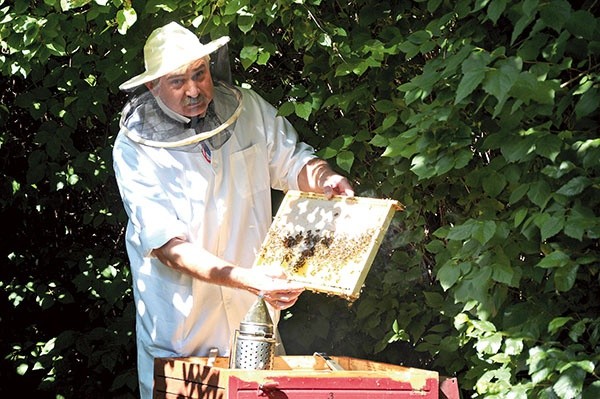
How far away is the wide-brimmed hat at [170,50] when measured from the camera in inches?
157

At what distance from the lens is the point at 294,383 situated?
10.9 feet

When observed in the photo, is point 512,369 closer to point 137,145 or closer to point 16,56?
point 137,145

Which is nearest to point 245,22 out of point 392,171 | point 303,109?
point 303,109

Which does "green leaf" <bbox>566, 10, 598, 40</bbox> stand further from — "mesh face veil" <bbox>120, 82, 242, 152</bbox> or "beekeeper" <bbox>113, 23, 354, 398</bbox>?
"mesh face veil" <bbox>120, 82, 242, 152</bbox>

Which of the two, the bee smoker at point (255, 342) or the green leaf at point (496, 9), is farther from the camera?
the bee smoker at point (255, 342)

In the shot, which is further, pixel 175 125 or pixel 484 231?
pixel 175 125

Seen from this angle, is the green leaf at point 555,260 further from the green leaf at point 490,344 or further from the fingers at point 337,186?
the fingers at point 337,186

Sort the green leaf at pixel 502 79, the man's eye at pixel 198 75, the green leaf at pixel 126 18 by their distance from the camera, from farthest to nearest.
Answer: the green leaf at pixel 126 18 → the man's eye at pixel 198 75 → the green leaf at pixel 502 79

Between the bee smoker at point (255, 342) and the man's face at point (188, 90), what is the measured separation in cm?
80

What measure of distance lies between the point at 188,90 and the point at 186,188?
0.35m

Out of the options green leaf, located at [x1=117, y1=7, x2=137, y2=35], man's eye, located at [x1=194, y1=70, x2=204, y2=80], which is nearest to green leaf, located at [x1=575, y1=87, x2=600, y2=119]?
man's eye, located at [x1=194, y1=70, x2=204, y2=80]

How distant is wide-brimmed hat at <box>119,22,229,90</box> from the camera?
157 inches

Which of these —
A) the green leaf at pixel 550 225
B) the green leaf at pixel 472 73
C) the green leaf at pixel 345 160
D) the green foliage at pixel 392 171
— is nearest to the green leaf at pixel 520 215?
the green foliage at pixel 392 171

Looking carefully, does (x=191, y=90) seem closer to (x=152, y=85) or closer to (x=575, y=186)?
(x=152, y=85)
